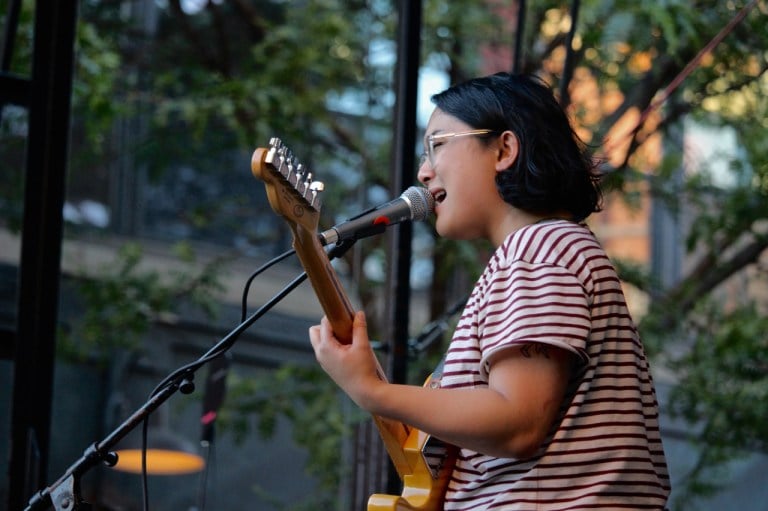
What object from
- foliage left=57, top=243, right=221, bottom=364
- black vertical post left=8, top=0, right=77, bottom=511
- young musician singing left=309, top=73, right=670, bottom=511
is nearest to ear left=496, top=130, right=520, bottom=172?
young musician singing left=309, top=73, right=670, bottom=511

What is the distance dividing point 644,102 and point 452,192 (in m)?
3.11

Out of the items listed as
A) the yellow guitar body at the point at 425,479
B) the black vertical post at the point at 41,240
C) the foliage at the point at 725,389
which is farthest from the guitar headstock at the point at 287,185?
the foliage at the point at 725,389

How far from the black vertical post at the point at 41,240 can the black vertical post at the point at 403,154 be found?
819 mm

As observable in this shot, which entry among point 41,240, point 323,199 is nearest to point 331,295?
point 41,240

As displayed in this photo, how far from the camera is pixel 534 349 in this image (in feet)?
4.04

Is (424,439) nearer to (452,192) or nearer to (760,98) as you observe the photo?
(452,192)

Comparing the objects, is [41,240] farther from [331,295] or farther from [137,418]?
[331,295]

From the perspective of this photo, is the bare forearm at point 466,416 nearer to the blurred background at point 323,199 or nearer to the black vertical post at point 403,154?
the black vertical post at point 403,154

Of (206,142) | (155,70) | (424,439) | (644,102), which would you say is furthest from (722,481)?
(424,439)

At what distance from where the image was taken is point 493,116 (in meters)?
1.45

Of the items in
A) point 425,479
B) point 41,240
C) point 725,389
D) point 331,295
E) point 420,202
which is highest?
point 420,202

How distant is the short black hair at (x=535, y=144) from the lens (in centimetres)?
140

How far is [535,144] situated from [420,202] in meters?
0.18

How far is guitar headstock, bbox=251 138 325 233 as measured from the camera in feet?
4.18
